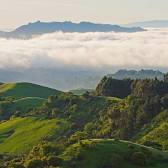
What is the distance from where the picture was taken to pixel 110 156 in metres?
71.4

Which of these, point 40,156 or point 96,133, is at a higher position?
point 40,156

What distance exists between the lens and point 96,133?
173 metres

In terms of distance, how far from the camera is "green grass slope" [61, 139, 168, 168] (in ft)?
230

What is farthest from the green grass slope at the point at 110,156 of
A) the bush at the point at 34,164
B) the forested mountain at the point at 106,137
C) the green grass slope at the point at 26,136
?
the green grass slope at the point at 26,136

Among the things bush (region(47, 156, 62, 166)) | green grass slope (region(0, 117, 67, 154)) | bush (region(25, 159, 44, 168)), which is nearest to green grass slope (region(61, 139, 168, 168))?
bush (region(47, 156, 62, 166))

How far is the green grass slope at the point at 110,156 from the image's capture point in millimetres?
70062

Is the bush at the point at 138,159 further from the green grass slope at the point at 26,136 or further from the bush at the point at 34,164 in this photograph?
the green grass slope at the point at 26,136

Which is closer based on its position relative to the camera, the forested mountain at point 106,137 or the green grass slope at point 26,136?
the forested mountain at point 106,137

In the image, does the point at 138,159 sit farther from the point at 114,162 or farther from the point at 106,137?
the point at 106,137

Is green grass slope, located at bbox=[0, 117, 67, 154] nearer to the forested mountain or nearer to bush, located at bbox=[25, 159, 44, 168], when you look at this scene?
the forested mountain

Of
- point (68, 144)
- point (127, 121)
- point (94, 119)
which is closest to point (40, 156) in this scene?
point (68, 144)

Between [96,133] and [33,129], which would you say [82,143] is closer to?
[96,133]

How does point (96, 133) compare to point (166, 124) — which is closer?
point (166, 124)

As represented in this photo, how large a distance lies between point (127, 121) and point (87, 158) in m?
98.4
